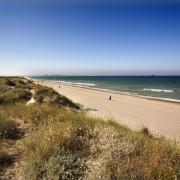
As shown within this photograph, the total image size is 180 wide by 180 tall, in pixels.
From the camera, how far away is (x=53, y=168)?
457 centimetres

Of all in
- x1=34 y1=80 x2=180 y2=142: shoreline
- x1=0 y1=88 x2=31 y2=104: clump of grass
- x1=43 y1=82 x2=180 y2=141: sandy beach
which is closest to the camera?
x1=34 y1=80 x2=180 y2=142: shoreline

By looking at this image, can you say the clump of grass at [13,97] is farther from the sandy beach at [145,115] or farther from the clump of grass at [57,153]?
the clump of grass at [57,153]

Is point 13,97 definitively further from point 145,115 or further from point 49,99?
point 145,115

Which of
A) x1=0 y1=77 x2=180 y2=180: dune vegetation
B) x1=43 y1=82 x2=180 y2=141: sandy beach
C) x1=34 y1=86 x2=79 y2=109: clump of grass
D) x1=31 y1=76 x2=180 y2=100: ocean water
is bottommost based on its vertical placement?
x1=31 y1=76 x2=180 y2=100: ocean water

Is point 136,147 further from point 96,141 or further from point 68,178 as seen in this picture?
point 68,178

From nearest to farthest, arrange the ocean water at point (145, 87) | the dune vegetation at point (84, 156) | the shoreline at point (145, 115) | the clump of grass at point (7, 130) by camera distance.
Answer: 1. the dune vegetation at point (84, 156)
2. the clump of grass at point (7, 130)
3. the shoreline at point (145, 115)
4. the ocean water at point (145, 87)

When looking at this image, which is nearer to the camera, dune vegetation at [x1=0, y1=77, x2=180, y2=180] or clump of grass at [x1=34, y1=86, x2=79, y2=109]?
dune vegetation at [x1=0, y1=77, x2=180, y2=180]

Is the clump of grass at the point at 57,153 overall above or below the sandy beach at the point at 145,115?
above

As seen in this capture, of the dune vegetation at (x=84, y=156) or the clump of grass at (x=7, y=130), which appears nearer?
the dune vegetation at (x=84, y=156)

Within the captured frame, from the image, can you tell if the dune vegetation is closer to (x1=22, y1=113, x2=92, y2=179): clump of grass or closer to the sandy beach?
(x1=22, y1=113, x2=92, y2=179): clump of grass

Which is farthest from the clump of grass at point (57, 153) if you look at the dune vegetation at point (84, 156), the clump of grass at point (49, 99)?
the clump of grass at point (49, 99)

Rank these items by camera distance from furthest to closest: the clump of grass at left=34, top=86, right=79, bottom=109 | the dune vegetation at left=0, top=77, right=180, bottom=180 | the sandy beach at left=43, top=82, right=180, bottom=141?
the clump of grass at left=34, top=86, right=79, bottom=109
the sandy beach at left=43, top=82, right=180, bottom=141
the dune vegetation at left=0, top=77, right=180, bottom=180

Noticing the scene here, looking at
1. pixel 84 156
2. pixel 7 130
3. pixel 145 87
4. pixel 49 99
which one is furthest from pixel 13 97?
pixel 145 87

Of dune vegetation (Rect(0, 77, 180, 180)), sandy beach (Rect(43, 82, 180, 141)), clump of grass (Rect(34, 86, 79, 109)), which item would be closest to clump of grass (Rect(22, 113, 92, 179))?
dune vegetation (Rect(0, 77, 180, 180))
